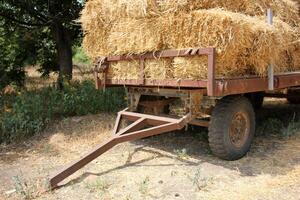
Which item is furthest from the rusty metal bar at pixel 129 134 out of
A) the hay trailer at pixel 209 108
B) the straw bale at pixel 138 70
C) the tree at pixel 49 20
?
the tree at pixel 49 20

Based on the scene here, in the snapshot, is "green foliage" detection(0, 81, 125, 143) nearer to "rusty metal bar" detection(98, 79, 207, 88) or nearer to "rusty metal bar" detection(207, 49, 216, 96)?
"rusty metal bar" detection(98, 79, 207, 88)

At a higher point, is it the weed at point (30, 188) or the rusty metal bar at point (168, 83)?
the rusty metal bar at point (168, 83)

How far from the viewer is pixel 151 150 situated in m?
5.98

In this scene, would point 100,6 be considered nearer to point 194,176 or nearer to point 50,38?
point 194,176

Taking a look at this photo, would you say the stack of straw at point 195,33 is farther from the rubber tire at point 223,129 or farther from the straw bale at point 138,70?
the rubber tire at point 223,129

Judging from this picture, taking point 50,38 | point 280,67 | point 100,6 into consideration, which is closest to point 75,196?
point 100,6

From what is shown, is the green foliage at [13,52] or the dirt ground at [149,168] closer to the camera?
the dirt ground at [149,168]

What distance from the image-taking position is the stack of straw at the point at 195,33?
477 centimetres

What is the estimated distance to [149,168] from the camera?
5180 millimetres

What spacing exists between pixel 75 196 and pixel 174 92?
2.04 meters

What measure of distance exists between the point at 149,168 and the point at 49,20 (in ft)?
17.8

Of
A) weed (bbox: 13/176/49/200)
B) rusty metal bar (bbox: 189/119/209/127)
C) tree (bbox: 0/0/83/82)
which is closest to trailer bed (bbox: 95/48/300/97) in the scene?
rusty metal bar (bbox: 189/119/209/127)

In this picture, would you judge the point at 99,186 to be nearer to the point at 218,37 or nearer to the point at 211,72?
the point at 211,72

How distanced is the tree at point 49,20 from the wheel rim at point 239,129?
4.63 meters
